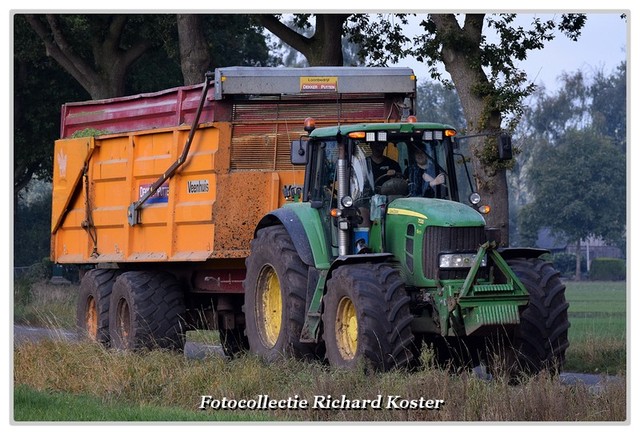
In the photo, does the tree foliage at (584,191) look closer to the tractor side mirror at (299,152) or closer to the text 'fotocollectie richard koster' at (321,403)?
the tractor side mirror at (299,152)

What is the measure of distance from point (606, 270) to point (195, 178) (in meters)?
60.4

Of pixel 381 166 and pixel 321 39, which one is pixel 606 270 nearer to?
pixel 321 39

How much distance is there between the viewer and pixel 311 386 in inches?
530

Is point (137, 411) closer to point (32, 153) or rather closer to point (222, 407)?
point (222, 407)

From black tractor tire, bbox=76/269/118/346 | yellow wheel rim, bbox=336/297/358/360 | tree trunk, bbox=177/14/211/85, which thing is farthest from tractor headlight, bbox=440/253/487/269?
tree trunk, bbox=177/14/211/85

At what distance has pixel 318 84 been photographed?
56.7 feet

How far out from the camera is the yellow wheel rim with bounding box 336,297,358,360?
1387 cm

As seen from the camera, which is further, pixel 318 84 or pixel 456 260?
pixel 318 84

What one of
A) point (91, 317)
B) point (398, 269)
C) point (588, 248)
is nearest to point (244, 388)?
point (398, 269)

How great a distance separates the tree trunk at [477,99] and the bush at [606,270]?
186 ft

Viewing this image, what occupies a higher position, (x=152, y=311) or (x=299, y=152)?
(x=299, y=152)

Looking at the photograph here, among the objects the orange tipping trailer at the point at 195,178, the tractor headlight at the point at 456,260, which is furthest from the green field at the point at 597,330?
the orange tipping trailer at the point at 195,178

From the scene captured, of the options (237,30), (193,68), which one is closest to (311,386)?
(193,68)

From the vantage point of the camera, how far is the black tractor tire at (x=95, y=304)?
19.9 meters
